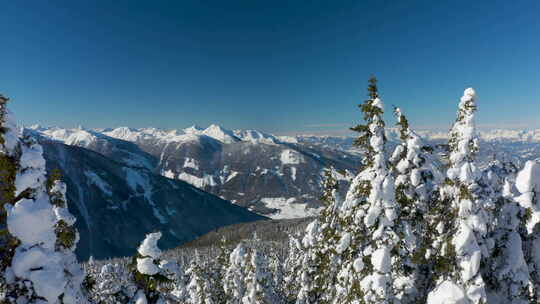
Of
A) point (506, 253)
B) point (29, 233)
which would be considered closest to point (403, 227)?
point (506, 253)

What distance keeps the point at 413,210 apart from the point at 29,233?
36.3 ft

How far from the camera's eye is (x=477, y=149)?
9.88 m

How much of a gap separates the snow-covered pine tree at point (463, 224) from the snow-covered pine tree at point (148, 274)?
27.1ft

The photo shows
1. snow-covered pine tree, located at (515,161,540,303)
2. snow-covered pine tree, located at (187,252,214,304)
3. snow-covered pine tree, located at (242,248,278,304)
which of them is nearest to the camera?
snow-covered pine tree, located at (515,161,540,303)

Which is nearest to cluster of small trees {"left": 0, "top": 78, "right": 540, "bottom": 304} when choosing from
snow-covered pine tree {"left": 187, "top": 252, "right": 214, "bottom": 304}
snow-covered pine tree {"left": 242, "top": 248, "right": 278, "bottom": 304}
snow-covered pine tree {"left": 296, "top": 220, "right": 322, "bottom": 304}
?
snow-covered pine tree {"left": 296, "top": 220, "right": 322, "bottom": 304}

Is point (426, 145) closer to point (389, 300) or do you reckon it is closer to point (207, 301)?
point (389, 300)

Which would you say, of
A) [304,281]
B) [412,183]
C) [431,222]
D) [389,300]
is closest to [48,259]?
[389,300]

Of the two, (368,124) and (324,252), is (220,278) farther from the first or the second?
(368,124)

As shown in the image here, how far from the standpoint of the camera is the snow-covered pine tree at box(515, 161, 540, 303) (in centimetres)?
983

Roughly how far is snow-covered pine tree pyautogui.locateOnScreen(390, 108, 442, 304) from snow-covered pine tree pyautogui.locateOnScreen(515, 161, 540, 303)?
2531 mm

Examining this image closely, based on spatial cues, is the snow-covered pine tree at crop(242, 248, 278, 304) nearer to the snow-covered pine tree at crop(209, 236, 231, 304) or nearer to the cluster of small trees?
the snow-covered pine tree at crop(209, 236, 231, 304)

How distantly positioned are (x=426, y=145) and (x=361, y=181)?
260cm

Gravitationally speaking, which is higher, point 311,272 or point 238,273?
point 311,272

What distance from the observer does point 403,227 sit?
1003cm
